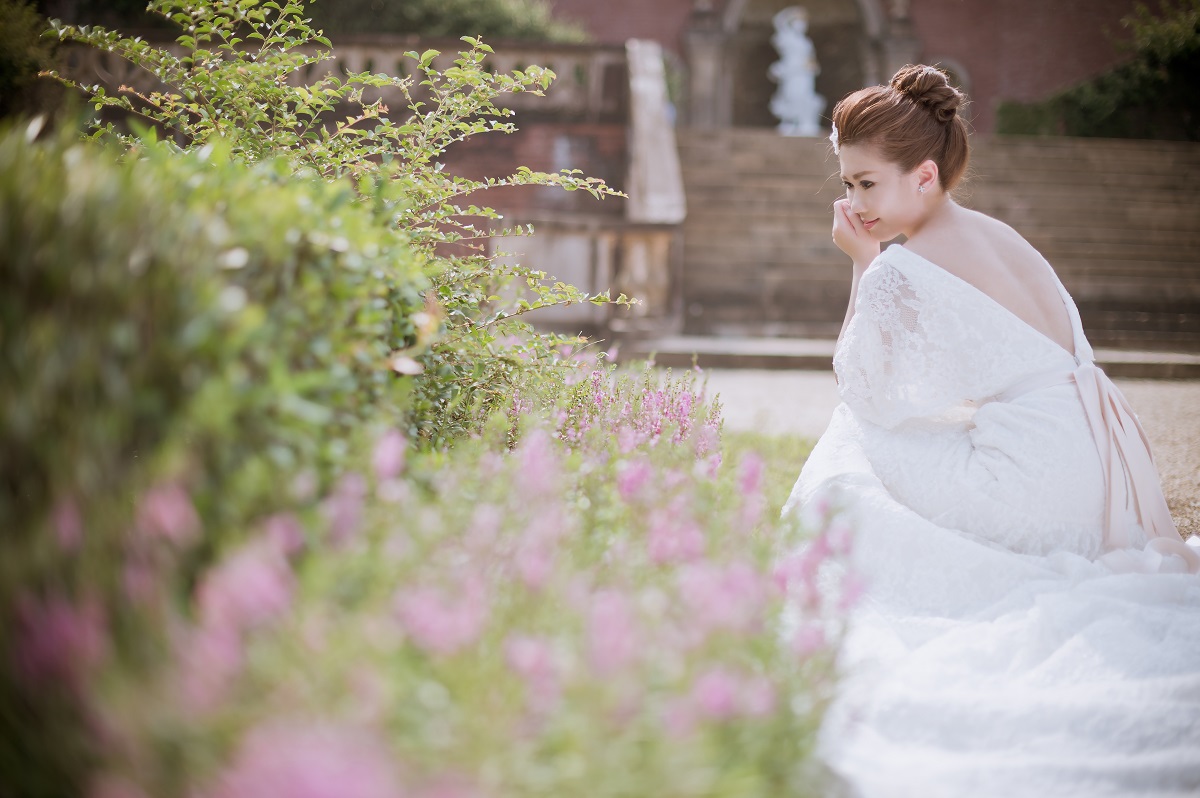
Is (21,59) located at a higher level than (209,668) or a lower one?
higher

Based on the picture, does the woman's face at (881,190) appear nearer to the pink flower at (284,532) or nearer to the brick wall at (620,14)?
the pink flower at (284,532)

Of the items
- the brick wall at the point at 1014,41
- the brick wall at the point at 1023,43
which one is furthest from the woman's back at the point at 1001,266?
the brick wall at the point at 1023,43

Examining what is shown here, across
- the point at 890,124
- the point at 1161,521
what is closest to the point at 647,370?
the point at 890,124

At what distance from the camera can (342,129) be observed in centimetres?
275

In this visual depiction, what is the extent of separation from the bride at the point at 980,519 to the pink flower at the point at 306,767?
3.06 ft

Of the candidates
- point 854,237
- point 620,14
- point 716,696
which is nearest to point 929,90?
point 854,237

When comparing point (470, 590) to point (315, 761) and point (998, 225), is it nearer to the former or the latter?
point (315, 761)

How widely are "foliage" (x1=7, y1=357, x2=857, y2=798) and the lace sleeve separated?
1.17 meters

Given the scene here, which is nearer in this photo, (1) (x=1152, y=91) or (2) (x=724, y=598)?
(2) (x=724, y=598)

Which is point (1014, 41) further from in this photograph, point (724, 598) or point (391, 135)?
point (724, 598)

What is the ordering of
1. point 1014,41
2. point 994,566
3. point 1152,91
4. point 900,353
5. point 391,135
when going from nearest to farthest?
point 994,566, point 900,353, point 391,135, point 1152,91, point 1014,41

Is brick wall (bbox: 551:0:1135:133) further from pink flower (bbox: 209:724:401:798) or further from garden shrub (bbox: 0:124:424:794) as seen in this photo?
pink flower (bbox: 209:724:401:798)

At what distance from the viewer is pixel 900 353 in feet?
8.73

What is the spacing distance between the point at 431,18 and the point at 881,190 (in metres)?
12.0
